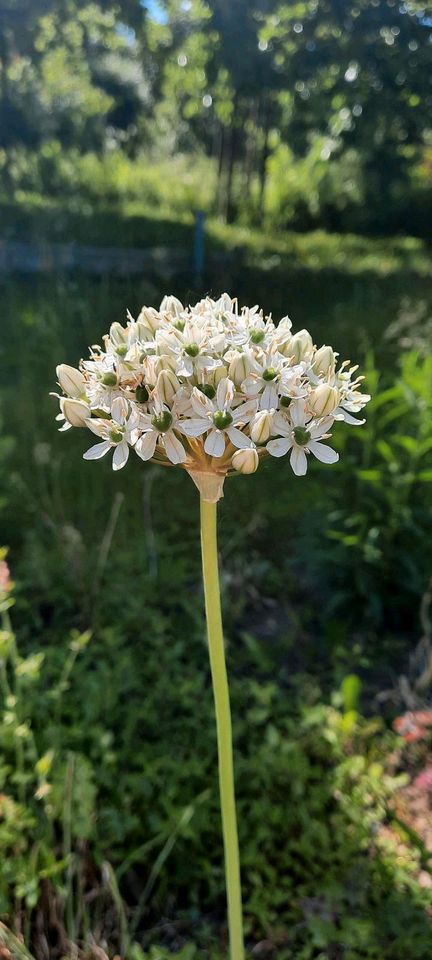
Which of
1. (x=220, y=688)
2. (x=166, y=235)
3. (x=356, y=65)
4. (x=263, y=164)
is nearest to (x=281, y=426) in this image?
(x=220, y=688)

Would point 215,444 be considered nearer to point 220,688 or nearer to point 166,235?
point 220,688

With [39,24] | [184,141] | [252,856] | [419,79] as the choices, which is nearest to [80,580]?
[252,856]

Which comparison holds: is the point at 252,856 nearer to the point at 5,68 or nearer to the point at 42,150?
the point at 5,68

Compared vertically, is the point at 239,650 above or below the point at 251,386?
below

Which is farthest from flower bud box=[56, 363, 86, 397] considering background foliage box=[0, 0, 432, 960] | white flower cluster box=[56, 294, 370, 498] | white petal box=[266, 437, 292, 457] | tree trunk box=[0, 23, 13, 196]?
tree trunk box=[0, 23, 13, 196]

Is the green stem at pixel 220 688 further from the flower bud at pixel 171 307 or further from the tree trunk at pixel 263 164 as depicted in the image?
the tree trunk at pixel 263 164

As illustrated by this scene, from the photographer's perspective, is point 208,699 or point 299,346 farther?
point 208,699

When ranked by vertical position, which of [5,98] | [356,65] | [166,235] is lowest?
[166,235]
